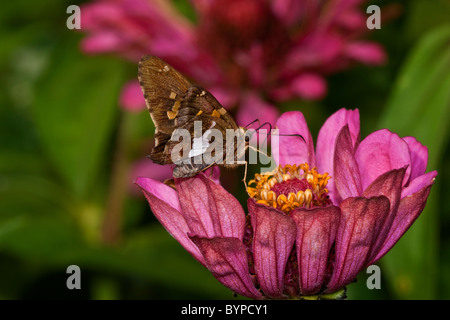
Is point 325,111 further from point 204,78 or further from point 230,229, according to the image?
point 230,229

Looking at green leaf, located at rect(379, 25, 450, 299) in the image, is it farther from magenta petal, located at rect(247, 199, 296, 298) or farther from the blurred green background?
magenta petal, located at rect(247, 199, 296, 298)

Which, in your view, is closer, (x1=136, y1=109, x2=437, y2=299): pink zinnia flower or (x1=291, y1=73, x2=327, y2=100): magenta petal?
(x1=136, y1=109, x2=437, y2=299): pink zinnia flower

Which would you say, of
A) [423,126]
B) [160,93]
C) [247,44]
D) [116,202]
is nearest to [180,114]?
[160,93]

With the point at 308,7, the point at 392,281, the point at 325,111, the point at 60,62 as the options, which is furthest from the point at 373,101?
the point at 60,62

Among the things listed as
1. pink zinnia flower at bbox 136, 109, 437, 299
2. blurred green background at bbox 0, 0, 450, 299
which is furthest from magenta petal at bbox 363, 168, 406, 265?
blurred green background at bbox 0, 0, 450, 299

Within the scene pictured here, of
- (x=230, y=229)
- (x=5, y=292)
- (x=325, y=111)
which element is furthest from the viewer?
(x=325, y=111)

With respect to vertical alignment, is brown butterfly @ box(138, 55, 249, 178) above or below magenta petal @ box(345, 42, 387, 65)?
below

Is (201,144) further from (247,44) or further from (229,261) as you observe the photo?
(247,44)
